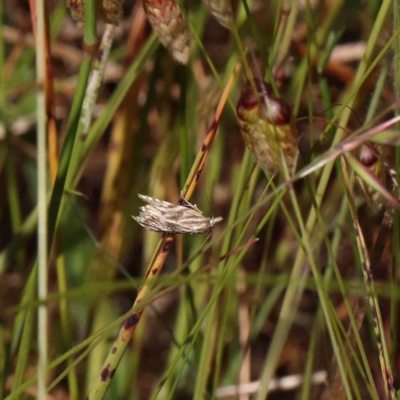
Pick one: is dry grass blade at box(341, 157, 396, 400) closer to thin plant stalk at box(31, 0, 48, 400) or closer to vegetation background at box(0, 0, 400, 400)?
vegetation background at box(0, 0, 400, 400)

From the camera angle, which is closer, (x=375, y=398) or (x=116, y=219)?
(x=375, y=398)

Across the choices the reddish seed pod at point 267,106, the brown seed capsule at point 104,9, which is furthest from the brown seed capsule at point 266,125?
the brown seed capsule at point 104,9

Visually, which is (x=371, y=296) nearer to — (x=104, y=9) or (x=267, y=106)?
(x=267, y=106)

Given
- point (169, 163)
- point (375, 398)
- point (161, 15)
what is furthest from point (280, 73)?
point (375, 398)

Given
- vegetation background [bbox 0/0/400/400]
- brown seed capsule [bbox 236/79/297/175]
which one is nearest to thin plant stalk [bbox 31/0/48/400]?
vegetation background [bbox 0/0/400/400]

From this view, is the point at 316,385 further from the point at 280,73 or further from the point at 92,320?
the point at 280,73

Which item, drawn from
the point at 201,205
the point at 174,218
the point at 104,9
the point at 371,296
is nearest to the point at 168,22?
the point at 104,9
